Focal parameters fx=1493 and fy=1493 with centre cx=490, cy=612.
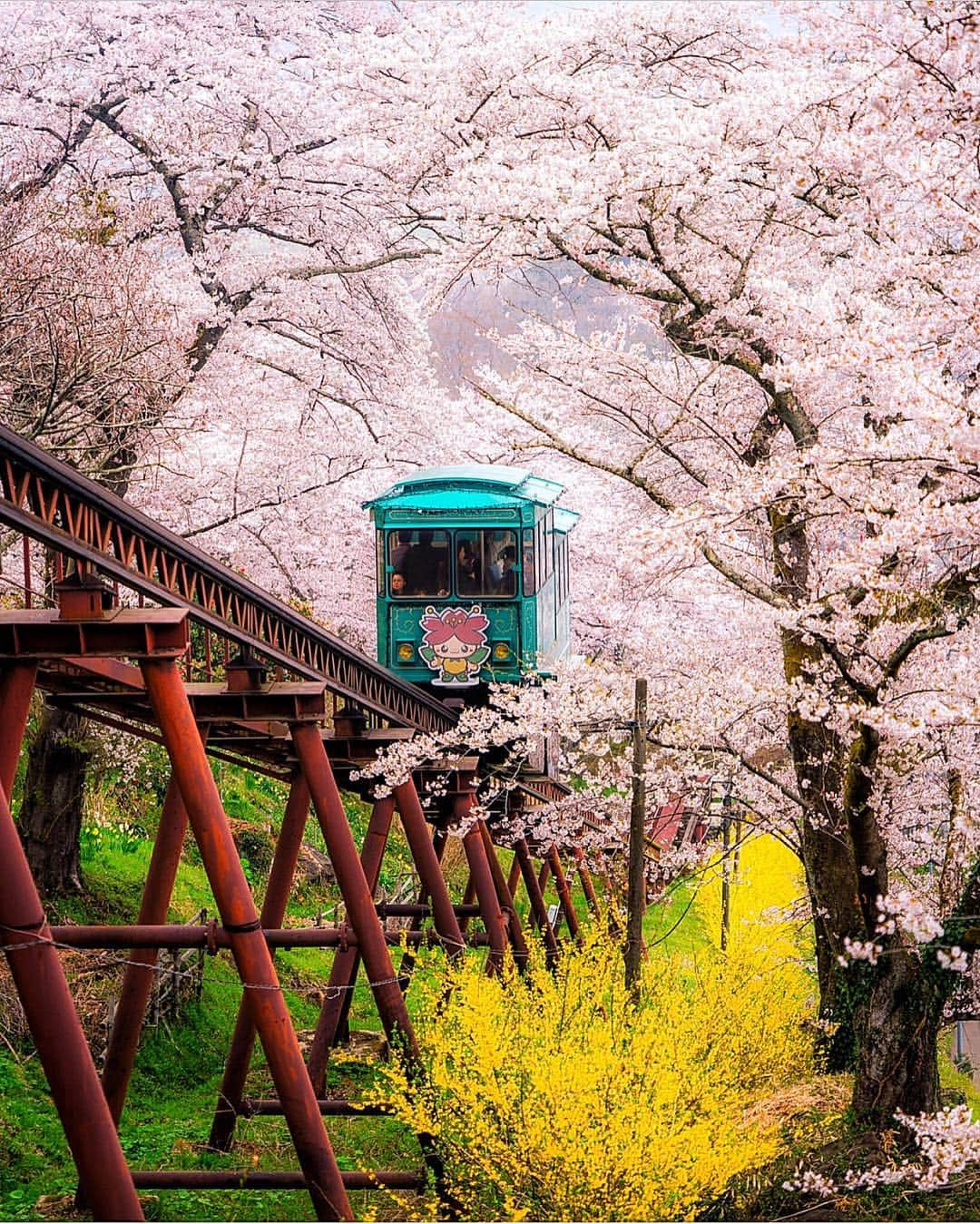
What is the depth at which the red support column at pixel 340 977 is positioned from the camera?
15.3 m

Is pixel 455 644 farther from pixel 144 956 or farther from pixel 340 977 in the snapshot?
pixel 144 956

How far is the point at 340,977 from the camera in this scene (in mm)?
15898

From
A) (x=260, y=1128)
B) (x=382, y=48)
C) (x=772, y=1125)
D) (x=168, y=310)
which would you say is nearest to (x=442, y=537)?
(x=168, y=310)

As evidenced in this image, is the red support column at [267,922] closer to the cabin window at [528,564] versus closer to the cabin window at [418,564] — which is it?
the cabin window at [418,564]

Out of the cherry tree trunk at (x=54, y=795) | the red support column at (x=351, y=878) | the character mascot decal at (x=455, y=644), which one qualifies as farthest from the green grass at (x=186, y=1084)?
the character mascot decal at (x=455, y=644)

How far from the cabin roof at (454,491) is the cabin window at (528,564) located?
0.47m

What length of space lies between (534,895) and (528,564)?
7.86 metres

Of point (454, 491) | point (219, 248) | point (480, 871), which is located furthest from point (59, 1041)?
point (219, 248)

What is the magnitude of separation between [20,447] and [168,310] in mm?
8968

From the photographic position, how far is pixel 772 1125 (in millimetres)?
12039

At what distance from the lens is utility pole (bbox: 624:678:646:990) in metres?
15.5

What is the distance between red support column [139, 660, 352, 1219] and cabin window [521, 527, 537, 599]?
893 centimetres

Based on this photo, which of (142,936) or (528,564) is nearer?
(142,936)

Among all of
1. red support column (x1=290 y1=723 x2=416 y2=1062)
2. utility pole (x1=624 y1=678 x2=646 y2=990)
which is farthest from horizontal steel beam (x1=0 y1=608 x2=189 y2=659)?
utility pole (x1=624 y1=678 x2=646 y2=990)
